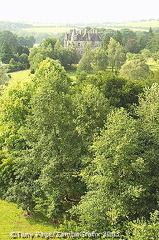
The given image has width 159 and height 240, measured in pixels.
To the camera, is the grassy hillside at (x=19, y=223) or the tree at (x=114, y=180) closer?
the tree at (x=114, y=180)

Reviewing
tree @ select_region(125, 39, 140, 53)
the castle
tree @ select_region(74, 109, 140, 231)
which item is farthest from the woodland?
tree @ select_region(125, 39, 140, 53)

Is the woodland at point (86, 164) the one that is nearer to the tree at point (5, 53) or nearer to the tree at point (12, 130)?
the tree at point (12, 130)

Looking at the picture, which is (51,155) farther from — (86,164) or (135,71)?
(135,71)

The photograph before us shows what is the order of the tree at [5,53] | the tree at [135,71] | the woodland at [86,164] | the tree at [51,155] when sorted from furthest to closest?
the tree at [5,53]
the tree at [135,71]
the tree at [51,155]
the woodland at [86,164]

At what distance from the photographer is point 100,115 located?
27.6m

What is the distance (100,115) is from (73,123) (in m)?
2.80

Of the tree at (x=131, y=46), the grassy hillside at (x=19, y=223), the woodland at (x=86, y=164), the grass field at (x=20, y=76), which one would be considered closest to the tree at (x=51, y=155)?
the woodland at (x=86, y=164)

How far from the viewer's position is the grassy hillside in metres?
24.5

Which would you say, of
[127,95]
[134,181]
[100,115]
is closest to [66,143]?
[100,115]

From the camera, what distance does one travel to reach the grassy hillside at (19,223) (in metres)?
24.5

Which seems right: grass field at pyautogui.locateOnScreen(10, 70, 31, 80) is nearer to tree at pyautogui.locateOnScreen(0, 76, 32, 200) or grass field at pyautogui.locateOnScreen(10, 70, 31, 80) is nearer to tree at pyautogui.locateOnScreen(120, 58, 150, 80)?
tree at pyautogui.locateOnScreen(120, 58, 150, 80)

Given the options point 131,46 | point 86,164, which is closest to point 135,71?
point 86,164

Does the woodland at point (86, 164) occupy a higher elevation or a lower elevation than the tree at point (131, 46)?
lower

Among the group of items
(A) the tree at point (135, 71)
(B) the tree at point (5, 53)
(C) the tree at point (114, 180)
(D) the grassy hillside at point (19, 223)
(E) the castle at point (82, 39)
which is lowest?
(D) the grassy hillside at point (19, 223)
